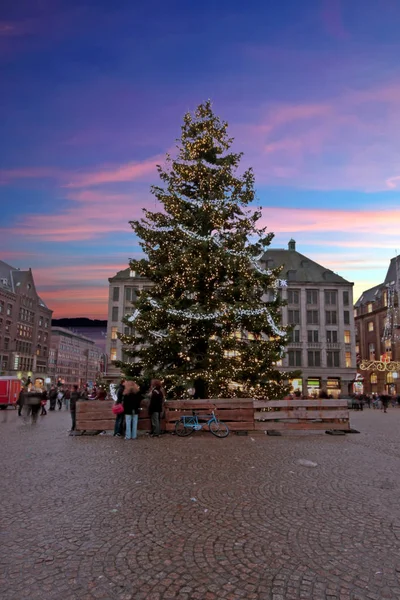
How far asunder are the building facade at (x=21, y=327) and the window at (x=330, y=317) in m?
63.5

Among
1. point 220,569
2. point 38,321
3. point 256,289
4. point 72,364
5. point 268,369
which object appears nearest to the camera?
point 220,569

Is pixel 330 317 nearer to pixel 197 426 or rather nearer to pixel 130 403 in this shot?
pixel 197 426

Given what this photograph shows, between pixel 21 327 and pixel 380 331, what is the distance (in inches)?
2930

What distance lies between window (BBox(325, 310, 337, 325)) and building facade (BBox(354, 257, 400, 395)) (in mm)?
7336

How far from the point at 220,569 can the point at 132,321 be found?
15.9 m

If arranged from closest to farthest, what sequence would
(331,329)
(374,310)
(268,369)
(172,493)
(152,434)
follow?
(172,493) < (152,434) < (268,369) < (331,329) < (374,310)

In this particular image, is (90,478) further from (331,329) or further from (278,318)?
(331,329)

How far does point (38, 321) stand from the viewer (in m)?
105

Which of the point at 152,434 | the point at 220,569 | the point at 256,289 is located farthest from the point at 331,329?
the point at 220,569

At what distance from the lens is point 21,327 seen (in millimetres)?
97500

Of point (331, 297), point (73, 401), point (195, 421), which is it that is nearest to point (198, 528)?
point (195, 421)

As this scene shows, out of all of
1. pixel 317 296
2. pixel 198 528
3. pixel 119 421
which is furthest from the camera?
pixel 317 296

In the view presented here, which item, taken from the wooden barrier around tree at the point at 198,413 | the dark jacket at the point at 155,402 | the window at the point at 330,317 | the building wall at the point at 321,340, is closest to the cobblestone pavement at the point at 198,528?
the dark jacket at the point at 155,402

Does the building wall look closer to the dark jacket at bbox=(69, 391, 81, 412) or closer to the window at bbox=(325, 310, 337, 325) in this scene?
the window at bbox=(325, 310, 337, 325)
